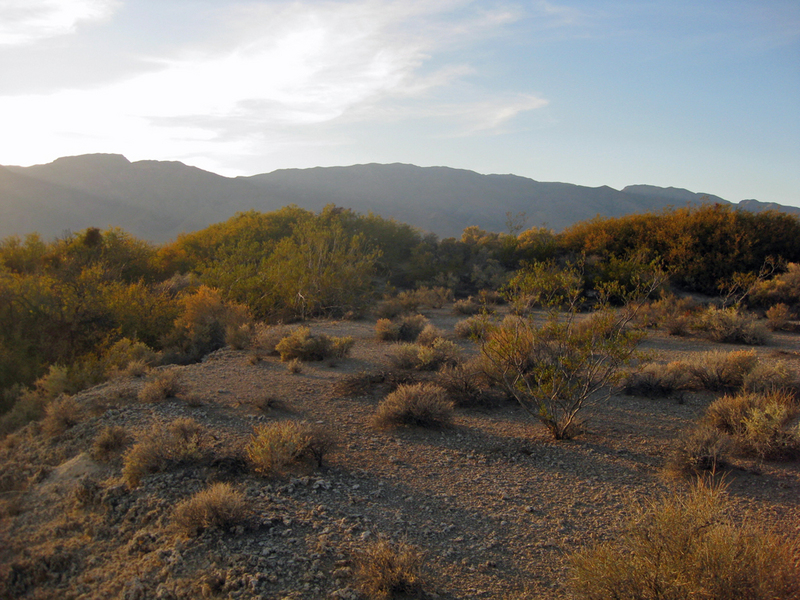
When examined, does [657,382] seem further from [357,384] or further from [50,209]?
[50,209]

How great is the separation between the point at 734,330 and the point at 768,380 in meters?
5.25

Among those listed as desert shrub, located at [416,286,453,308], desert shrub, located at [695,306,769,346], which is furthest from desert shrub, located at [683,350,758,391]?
desert shrub, located at [416,286,453,308]

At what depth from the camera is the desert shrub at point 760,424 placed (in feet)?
17.3

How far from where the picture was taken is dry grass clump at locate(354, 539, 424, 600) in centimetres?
316

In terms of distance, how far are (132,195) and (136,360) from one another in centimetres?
8389

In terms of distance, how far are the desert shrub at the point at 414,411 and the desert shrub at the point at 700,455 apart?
2781 mm

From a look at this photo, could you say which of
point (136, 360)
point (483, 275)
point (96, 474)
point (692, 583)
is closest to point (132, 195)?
point (483, 275)

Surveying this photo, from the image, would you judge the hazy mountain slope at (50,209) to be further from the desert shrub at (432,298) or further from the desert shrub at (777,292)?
the desert shrub at (777,292)

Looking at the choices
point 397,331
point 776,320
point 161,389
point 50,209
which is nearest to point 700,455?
point 161,389

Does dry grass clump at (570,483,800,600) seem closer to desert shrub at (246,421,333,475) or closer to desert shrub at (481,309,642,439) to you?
desert shrub at (481,309,642,439)

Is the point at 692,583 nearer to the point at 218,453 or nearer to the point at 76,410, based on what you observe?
the point at 218,453

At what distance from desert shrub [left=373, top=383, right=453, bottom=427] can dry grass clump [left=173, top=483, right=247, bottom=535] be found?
9.00 ft

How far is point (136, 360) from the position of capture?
385 inches

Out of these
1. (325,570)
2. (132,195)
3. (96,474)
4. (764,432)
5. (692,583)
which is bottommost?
(96,474)
